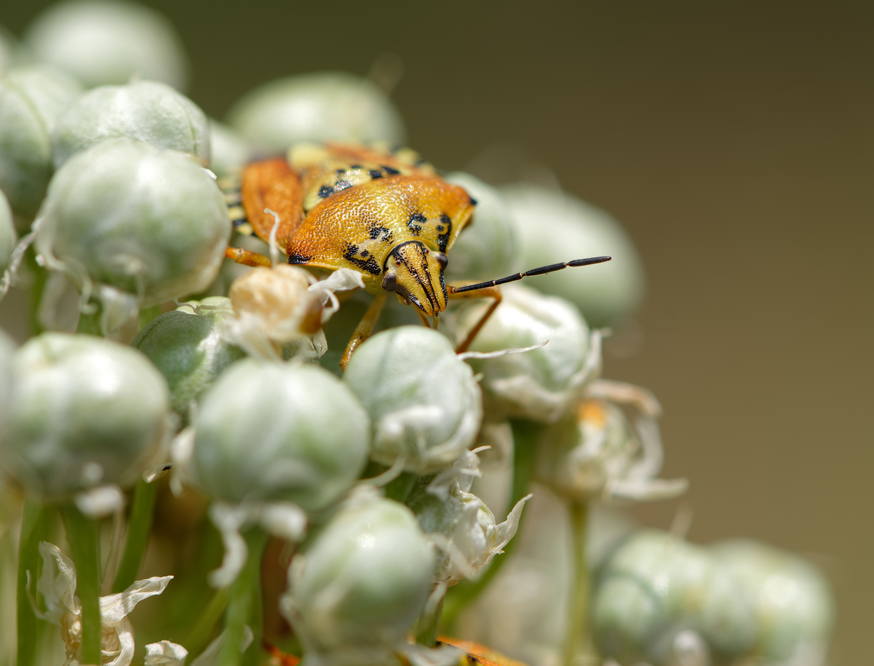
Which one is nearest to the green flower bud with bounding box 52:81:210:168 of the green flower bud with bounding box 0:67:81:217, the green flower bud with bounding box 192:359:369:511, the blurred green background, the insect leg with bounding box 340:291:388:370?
the green flower bud with bounding box 0:67:81:217

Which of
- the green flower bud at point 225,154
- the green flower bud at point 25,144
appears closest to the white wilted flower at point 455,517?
the green flower bud at point 25,144

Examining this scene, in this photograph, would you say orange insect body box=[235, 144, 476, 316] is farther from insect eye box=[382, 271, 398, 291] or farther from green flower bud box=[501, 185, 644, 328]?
green flower bud box=[501, 185, 644, 328]

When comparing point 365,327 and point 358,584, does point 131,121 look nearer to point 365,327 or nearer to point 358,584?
point 365,327

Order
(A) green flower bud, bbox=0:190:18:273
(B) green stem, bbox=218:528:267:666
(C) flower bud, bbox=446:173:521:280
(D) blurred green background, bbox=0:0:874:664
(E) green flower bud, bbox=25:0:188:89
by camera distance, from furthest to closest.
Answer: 1. (D) blurred green background, bbox=0:0:874:664
2. (E) green flower bud, bbox=25:0:188:89
3. (C) flower bud, bbox=446:173:521:280
4. (A) green flower bud, bbox=0:190:18:273
5. (B) green stem, bbox=218:528:267:666

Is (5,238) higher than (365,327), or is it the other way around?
(5,238)

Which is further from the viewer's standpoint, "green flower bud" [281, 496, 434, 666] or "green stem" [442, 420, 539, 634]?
"green stem" [442, 420, 539, 634]

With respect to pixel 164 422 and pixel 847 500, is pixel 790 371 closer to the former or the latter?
pixel 847 500

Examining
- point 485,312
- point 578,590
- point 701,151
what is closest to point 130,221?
point 485,312
